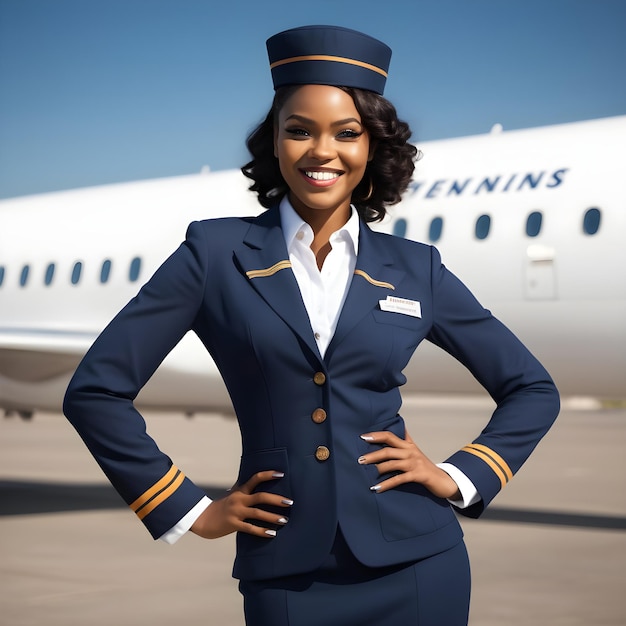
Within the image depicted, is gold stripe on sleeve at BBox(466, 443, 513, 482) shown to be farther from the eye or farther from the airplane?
the airplane

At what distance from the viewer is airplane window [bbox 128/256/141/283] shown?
11.9 meters

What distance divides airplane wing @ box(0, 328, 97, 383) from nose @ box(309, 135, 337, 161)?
7.75 meters

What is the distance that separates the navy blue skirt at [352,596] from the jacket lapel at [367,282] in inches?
15.6

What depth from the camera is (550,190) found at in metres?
8.99

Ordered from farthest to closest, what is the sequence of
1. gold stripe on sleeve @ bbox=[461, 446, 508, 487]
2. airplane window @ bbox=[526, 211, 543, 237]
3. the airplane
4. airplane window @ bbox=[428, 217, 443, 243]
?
airplane window @ bbox=[428, 217, 443, 243] < airplane window @ bbox=[526, 211, 543, 237] < the airplane < gold stripe on sleeve @ bbox=[461, 446, 508, 487]

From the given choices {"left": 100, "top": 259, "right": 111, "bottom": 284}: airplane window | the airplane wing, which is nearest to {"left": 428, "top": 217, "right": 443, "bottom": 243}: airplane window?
the airplane wing

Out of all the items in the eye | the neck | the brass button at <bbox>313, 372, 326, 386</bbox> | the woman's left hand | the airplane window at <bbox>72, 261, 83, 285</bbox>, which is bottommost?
the airplane window at <bbox>72, 261, 83, 285</bbox>

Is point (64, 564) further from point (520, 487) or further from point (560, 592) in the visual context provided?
point (520, 487)

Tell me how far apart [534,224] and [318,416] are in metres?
7.11

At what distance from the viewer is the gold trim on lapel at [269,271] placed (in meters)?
2.25

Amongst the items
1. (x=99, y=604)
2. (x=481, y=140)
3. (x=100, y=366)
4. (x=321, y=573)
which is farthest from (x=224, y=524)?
(x=481, y=140)

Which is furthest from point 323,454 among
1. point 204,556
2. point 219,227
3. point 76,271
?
point 76,271

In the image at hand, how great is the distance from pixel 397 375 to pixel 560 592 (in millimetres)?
4586

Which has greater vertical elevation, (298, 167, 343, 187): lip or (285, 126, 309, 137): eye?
(285, 126, 309, 137): eye
